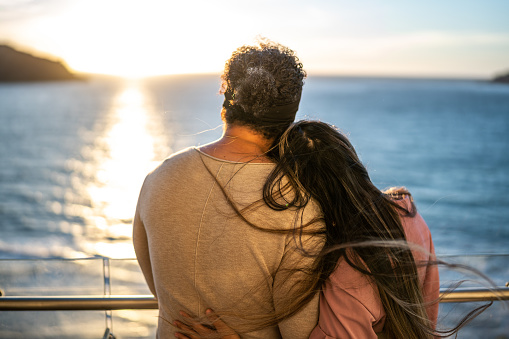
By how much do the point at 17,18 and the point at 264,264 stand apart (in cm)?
5388

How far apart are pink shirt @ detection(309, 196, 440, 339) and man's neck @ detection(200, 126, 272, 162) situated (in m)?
0.39

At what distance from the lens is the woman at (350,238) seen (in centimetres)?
128

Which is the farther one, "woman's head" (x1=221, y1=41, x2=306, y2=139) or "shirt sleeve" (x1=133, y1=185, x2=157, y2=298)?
"shirt sleeve" (x1=133, y1=185, x2=157, y2=298)

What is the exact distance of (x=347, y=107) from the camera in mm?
64875

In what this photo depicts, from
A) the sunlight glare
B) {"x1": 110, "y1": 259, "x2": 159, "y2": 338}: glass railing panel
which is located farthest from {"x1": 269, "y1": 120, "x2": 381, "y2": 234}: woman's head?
the sunlight glare

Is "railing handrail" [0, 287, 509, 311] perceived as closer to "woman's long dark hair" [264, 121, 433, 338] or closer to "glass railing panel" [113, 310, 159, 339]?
"glass railing panel" [113, 310, 159, 339]

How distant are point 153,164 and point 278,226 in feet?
81.9

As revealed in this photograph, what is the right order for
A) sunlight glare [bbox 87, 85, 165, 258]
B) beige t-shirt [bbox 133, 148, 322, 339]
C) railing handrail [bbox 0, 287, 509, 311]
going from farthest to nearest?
sunlight glare [bbox 87, 85, 165, 258] < railing handrail [bbox 0, 287, 509, 311] < beige t-shirt [bbox 133, 148, 322, 339]

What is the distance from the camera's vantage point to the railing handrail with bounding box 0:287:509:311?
1746 millimetres

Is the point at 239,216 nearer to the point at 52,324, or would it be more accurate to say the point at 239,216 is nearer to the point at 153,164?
the point at 52,324

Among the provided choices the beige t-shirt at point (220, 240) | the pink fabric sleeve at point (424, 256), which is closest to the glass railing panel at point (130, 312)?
the beige t-shirt at point (220, 240)

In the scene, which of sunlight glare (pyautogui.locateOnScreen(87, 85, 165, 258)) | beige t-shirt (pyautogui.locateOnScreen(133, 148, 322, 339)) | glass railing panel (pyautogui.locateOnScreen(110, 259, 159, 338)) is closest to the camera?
beige t-shirt (pyautogui.locateOnScreen(133, 148, 322, 339))

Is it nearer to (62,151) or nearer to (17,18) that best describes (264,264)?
(62,151)

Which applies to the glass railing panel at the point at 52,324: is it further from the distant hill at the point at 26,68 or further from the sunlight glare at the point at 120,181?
the distant hill at the point at 26,68
